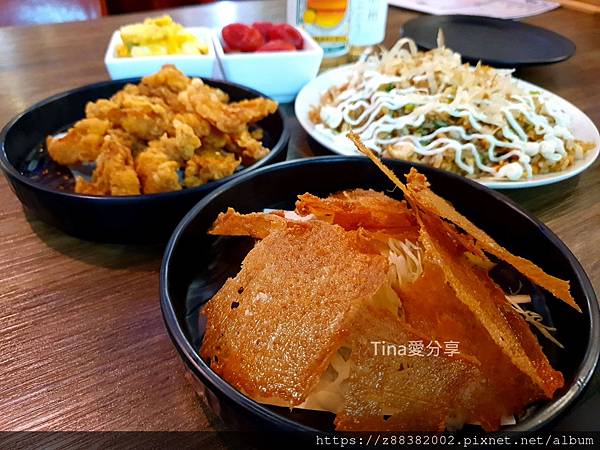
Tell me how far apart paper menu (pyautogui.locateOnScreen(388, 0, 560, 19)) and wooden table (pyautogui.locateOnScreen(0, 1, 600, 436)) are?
1395mm

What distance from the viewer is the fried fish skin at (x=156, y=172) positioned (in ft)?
2.92

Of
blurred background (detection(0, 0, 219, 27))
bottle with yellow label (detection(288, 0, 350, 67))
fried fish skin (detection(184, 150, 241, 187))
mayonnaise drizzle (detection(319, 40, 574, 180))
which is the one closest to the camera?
fried fish skin (detection(184, 150, 241, 187))

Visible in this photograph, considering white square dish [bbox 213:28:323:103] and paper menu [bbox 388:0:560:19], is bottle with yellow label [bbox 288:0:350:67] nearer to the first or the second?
white square dish [bbox 213:28:323:103]

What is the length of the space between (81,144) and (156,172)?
212 millimetres

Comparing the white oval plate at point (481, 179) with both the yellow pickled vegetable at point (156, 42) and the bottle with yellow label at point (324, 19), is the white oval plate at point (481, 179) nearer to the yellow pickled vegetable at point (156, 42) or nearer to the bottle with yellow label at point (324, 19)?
the bottle with yellow label at point (324, 19)

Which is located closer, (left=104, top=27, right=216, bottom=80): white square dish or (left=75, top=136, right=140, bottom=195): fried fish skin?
(left=75, top=136, right=140, bottom=195): fried fish skin

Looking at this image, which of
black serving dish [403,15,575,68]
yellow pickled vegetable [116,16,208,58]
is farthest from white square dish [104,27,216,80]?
black serving dish [403,15,575,68]

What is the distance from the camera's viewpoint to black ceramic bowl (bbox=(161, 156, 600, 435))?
503 mm

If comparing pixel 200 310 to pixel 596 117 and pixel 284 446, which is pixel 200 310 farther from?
pixel 596 117

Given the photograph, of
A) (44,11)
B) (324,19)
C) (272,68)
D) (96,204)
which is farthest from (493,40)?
(44,11)

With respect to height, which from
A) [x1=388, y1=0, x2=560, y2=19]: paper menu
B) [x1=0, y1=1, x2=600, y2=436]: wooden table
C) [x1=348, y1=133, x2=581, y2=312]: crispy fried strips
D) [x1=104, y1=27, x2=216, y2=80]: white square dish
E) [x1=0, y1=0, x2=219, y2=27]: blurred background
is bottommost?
[x1=0, y1=1, x2=600, y2=436]: wooden table

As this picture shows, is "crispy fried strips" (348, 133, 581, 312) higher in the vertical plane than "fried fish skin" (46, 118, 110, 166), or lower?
higher

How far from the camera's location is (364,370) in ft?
1.73

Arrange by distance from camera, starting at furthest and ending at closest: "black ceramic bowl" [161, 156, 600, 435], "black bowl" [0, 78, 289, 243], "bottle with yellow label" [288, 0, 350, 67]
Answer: "bottle with yellow label" [288, 0, 350, 67] < "black bowl" [0, 78, 289, 243] < "black ceramic bowl" [161, 156, 600, 435]
